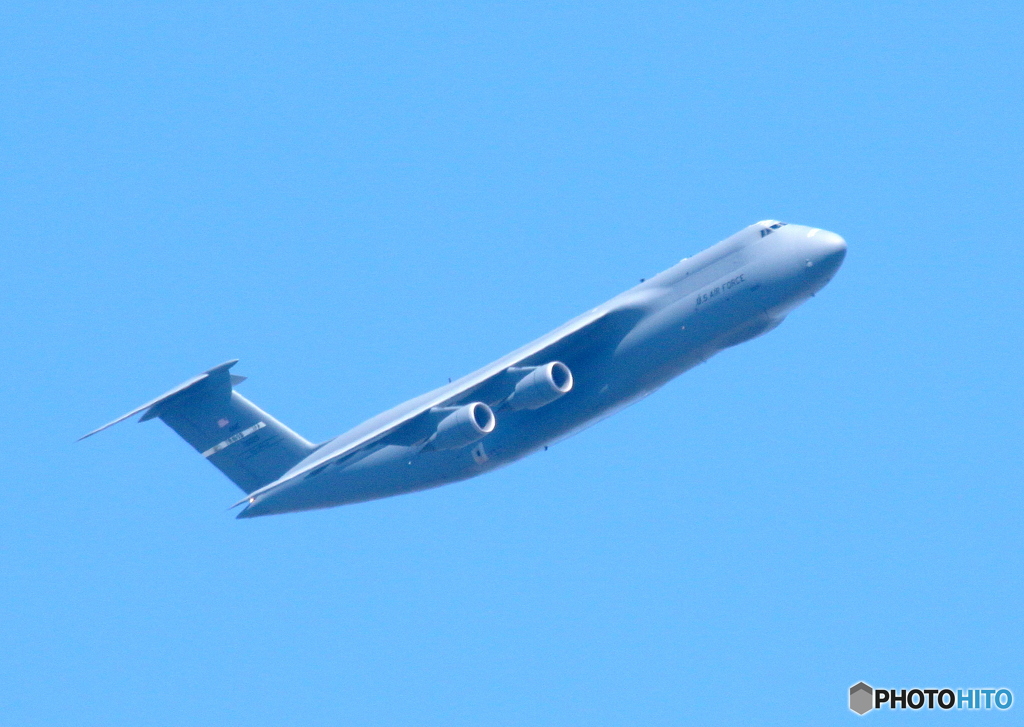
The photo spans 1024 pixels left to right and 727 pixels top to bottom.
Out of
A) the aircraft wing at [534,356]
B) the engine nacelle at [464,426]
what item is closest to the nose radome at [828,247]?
the aircraft wing at [534,356]

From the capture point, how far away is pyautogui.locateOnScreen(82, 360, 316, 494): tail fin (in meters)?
26.6

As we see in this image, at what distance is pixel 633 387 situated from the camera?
23.3m

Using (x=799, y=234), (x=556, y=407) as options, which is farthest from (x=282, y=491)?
(x=799, y=234)

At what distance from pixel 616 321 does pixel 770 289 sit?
2693 millimetres

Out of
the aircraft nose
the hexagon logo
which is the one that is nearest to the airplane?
the aircraft nose

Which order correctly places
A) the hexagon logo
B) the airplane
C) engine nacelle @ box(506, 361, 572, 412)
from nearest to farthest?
the hexagon logo < the airplane < engine nacelle @ box(506, 361, 572, 412)

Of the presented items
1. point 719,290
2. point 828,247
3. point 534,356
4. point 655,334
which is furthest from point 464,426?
point 828,247

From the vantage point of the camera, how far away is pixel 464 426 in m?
22.8

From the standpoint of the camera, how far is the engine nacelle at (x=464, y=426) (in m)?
22.8

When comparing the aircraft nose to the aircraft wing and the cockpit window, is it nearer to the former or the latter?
the cockpit window

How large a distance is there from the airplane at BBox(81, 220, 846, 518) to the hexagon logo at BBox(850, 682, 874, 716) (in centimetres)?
577

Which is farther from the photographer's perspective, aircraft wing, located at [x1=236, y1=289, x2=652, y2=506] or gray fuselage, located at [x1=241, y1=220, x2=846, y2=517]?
aircraft wing, located at [x1=236, y1=289, x2=652, y2=506]

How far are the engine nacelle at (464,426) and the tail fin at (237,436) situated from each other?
14.8 feet

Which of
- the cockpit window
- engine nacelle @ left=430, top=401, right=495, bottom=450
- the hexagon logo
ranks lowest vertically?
the hexagon logo
